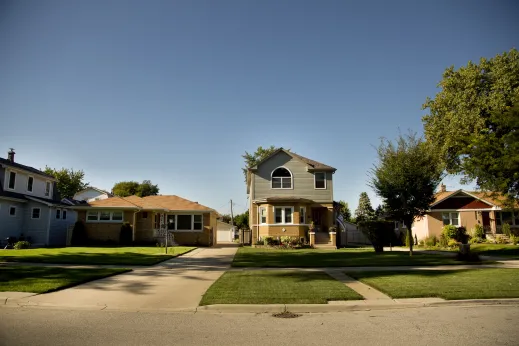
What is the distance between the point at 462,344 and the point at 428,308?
8.68 ft

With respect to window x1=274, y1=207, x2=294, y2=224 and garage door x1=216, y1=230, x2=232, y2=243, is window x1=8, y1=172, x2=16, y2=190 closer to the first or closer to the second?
window x1=274, y1=207, x2=294, y2=224

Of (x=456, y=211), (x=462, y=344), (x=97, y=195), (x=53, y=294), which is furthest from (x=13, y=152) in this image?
(x=456, y=211)

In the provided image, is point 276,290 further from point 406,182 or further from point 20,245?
point 20,245

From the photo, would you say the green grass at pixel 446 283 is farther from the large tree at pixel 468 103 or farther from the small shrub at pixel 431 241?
the small shrub at pixel 431 241

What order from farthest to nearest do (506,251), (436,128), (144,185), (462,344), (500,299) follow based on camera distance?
(144,185) < (436,128) < (506,251) < (500,299) < (462,344)

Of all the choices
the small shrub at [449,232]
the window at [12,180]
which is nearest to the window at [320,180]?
the small shrub at [449,232]

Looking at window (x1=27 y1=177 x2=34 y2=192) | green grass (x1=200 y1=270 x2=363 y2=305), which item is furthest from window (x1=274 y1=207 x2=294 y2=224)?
window (x1=27 y1=177 x2=34 y2=192)

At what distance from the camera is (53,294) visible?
29.3ft

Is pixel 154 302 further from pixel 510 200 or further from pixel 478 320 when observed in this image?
pixel 510 200

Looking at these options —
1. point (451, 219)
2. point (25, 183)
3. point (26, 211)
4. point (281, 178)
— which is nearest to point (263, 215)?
point (281, 178)

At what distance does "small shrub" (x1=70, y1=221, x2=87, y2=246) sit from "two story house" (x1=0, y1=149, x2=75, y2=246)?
6.21ft

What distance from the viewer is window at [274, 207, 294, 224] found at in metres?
30.4

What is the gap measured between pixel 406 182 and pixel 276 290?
1364 centimetres

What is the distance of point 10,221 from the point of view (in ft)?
93.0
